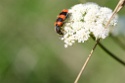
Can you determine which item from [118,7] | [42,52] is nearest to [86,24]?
[118,7]

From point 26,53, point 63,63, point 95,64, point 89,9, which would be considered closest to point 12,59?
point 26,53

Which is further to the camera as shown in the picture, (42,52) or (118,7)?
(42,52)

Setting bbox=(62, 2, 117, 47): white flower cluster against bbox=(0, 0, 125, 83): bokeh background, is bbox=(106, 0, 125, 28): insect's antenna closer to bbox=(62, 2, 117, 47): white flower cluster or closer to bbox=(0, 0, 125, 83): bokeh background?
bbox=(62, 2, 117, 47): white flower cluster

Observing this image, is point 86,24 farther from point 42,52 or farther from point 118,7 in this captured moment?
point 42,52

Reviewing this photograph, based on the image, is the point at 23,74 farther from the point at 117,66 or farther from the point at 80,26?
the point at 80,26

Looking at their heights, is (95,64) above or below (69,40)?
below
